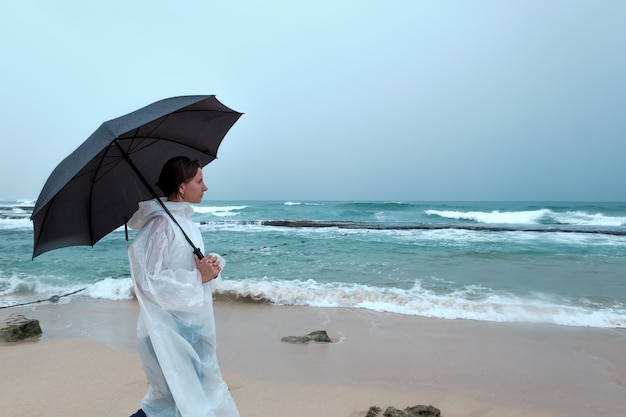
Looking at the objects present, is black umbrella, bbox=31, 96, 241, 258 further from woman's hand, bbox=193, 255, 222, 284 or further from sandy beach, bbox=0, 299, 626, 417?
sandy beach, bbox=0, 299, 626, 417

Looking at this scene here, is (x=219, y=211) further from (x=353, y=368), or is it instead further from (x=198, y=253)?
(x=198, y=253)

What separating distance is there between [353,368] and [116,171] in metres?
2.86

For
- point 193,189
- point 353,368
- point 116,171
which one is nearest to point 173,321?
point 193,189

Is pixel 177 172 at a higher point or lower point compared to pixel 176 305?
higher

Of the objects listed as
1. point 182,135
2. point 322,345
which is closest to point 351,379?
point 322,345

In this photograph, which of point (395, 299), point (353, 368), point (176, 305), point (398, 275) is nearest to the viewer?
point (176, 305)

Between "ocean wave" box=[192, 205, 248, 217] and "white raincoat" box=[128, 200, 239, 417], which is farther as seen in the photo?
"ocean wave" box=[192, 205, 248, 217]

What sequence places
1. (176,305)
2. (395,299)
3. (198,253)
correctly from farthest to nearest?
1. (395,299)
2. (198,253)
3. (176,305)

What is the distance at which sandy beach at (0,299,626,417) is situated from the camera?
10.0ft

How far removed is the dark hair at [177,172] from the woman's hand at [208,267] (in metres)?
0.38

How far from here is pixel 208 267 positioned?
1.69 meters

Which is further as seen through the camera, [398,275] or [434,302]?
[398,275]

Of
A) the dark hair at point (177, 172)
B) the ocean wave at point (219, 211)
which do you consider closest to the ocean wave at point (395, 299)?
the dark hair at point (177, 172)

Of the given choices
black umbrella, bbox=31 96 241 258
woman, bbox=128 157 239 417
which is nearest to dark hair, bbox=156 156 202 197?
woman, bbox=128 157 239 417
